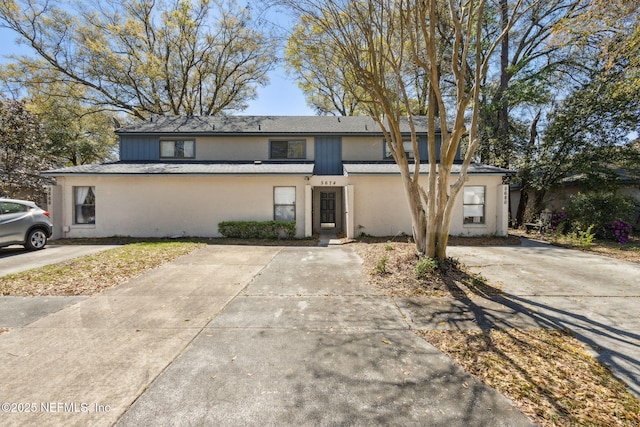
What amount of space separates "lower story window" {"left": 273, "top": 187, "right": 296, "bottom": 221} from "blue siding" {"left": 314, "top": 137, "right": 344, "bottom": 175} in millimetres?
2868

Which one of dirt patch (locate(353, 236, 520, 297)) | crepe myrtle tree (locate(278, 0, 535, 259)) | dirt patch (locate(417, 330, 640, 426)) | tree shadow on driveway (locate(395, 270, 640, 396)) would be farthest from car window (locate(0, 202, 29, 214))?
dirt patch (locate(417, 330, 640, 426))

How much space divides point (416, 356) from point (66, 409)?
126 inches

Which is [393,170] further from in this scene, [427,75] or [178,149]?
[178,149]

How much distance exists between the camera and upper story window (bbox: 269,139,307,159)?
1360 cm

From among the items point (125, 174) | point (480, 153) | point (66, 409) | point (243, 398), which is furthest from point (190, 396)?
point (480, 153)

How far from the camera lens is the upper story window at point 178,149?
13.6m

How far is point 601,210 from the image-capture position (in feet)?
35.3

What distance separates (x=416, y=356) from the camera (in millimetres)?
2930

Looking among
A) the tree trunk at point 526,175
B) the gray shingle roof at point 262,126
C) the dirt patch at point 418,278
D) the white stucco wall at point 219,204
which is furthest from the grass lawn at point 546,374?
the tree trunk at point 526,175

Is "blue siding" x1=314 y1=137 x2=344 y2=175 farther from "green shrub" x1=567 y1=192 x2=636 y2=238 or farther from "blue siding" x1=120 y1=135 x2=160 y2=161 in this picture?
"green shrub" x1=567 y1=192 x2=636 y2=238

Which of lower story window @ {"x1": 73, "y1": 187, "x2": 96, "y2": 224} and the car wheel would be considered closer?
the car wheel

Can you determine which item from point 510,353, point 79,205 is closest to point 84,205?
point 79,205

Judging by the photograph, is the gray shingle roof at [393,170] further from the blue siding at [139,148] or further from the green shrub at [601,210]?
the blue siding at [139,148]

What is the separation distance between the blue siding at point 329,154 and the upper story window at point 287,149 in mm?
729
